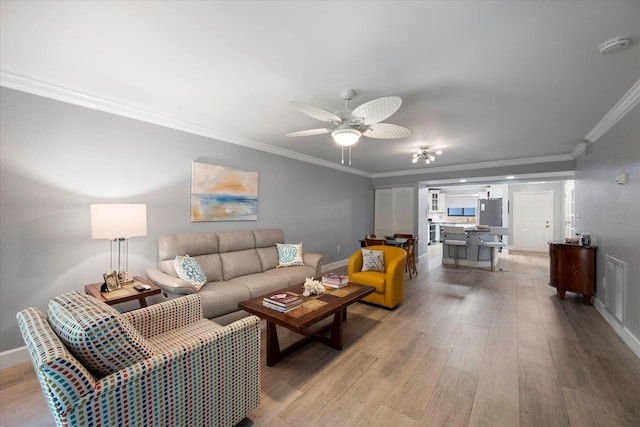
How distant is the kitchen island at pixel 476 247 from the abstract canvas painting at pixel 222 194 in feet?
16.0

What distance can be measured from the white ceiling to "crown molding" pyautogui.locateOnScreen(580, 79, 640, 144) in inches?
2.6

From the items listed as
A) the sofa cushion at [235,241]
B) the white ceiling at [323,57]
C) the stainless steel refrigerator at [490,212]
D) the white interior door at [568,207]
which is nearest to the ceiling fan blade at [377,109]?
the white ceiling at [323,57]

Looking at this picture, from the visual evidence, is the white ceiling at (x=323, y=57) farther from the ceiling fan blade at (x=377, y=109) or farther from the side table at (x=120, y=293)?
the side table at (x=120, y=293)

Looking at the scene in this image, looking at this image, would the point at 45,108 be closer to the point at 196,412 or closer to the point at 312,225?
the point at 196,412

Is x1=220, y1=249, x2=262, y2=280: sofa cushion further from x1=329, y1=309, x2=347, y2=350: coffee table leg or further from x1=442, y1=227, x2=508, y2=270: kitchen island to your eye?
x1=442, y1=227, x2=508, y2=270: kitchen island

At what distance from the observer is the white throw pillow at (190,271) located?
280cm

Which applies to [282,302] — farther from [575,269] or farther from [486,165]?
[486,165]

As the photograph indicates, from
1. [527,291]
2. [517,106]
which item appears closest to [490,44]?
[517,106]

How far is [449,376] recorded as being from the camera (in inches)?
82.8

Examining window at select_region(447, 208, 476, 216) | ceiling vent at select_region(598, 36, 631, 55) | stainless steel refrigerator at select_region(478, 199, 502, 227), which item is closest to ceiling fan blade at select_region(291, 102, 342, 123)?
ceiling vent at select_region(598, 36, 631, 55)

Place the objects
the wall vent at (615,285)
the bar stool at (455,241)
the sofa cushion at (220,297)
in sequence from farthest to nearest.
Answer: the bar stool at (455,241) < the wall vent at (615,285) < the sofa cushion at (220,297)

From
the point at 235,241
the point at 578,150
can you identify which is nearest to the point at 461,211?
the point at 578,150

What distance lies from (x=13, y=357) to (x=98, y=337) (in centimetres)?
221

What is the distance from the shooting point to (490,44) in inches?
69.2
